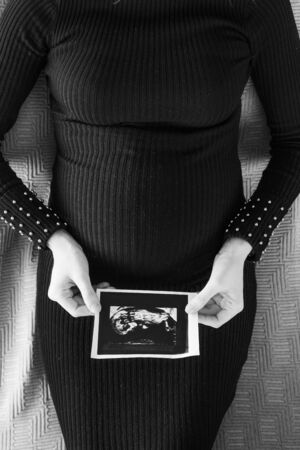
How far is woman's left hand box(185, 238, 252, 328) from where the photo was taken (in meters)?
1.02

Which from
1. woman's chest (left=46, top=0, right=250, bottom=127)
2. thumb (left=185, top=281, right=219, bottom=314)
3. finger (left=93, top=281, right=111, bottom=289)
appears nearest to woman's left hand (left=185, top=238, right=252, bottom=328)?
thumb (left=185, top=281, right=219, bottom=314)

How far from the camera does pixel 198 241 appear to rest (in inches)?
42.0

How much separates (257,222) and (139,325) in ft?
1.09

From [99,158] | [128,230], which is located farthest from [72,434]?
[99,158]

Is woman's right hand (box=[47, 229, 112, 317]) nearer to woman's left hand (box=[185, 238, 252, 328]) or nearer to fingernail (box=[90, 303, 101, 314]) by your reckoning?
fingernail (box=[90, 303, 101, 314])

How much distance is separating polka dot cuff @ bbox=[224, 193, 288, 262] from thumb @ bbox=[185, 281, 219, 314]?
131mm

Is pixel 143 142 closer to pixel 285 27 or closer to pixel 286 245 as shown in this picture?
pixel 285 27

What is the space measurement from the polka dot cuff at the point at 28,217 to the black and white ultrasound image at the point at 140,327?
0.18 metres

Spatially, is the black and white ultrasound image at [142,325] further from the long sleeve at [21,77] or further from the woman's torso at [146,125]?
the long sleeve at [21,77]

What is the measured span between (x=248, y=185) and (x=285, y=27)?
0.40 m

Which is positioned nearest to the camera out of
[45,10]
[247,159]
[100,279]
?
[45,10]

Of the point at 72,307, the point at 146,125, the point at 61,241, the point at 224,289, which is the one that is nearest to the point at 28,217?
the point at 61,241

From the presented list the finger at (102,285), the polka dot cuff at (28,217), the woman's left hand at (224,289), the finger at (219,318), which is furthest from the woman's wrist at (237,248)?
the polka dot cuff at (28,217)

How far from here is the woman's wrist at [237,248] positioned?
1.07 meters
